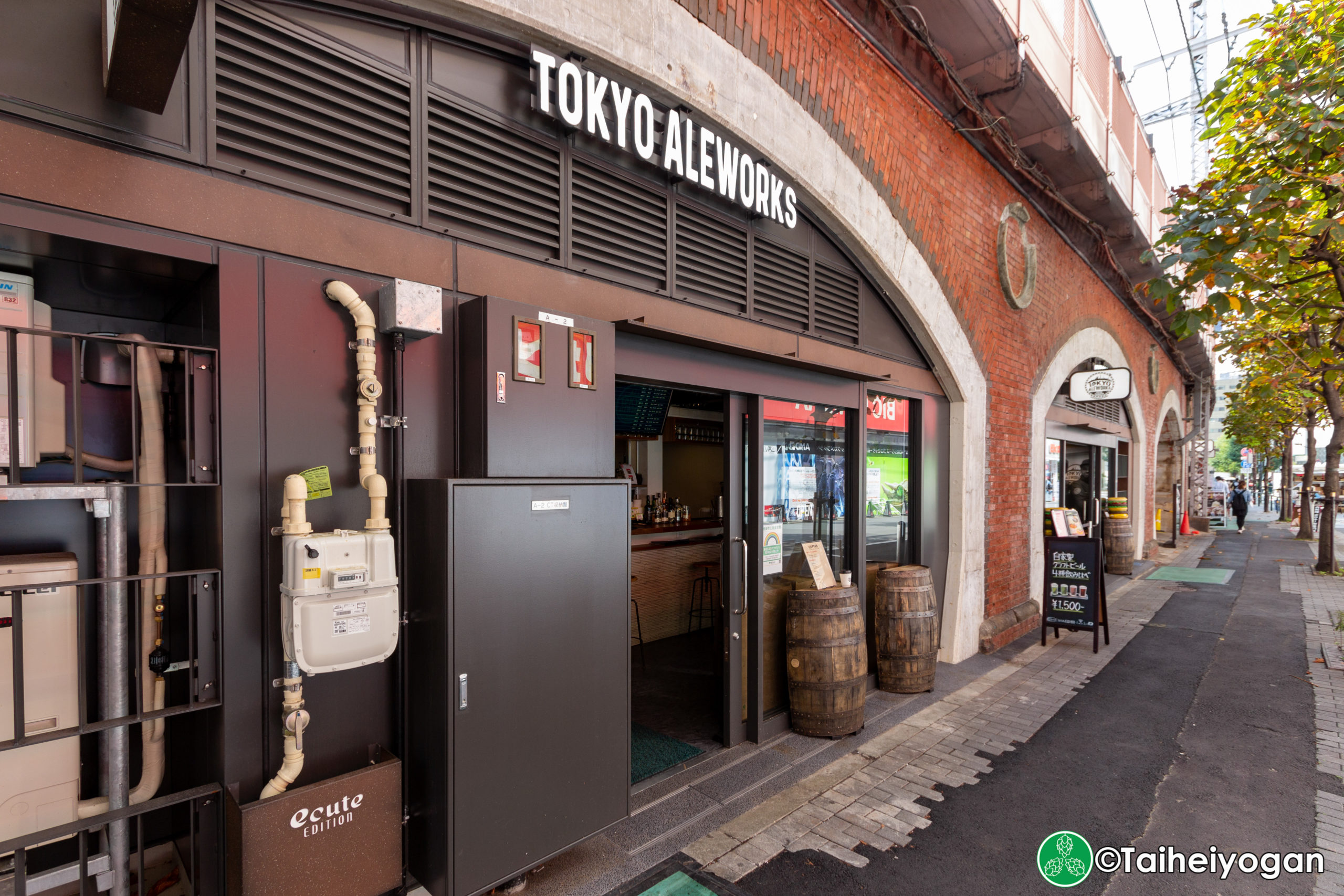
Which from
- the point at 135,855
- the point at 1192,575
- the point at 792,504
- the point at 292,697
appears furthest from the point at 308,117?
the point at 1192,575

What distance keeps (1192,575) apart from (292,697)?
1482 centimetres

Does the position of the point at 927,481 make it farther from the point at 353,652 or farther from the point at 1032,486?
the point at 353,652

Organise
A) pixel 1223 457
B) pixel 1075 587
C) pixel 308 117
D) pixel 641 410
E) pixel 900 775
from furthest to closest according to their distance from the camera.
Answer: pixel 1223 457
pixel 641 410
pixel 1075 587
pixel 900 775
pixel 308 117

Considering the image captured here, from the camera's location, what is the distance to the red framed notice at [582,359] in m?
2.98

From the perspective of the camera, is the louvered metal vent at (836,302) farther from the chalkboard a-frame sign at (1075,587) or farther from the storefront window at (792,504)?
the chalkboard a-frame sign at (1075,587)

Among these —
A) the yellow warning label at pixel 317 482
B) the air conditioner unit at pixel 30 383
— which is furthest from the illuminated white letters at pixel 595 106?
the air conditioner unit at pixel 30 383

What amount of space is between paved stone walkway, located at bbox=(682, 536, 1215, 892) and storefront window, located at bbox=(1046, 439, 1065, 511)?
3563 millimetres

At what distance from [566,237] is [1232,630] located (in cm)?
920

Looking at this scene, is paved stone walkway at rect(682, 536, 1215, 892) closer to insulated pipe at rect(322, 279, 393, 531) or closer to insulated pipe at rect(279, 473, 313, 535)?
insulated pipe at rect(322, 279, 393, 531)

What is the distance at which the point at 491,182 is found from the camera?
3090 mm

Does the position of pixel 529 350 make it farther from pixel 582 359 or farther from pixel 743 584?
pixel 743 584

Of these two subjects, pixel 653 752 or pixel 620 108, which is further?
pixel 653 752

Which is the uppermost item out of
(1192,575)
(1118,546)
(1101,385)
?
(1101,385)

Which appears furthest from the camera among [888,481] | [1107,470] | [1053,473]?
[1107,470]
